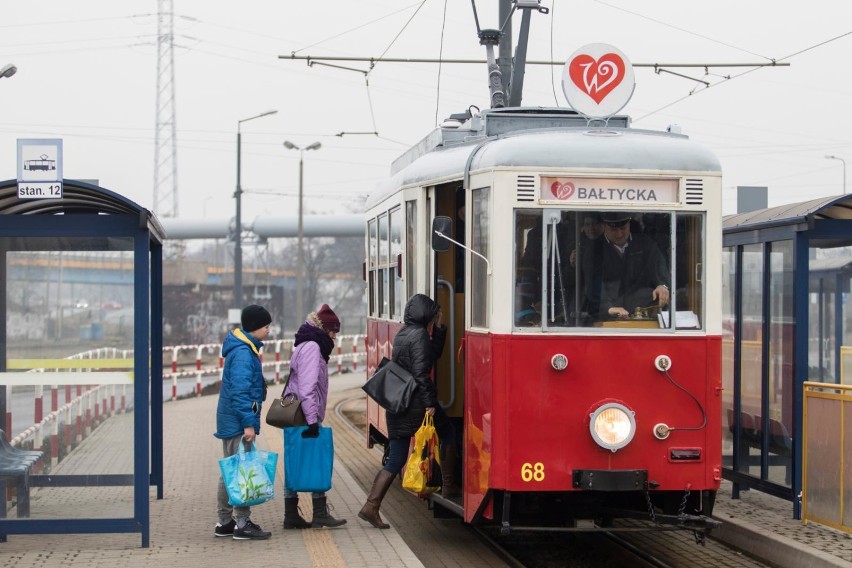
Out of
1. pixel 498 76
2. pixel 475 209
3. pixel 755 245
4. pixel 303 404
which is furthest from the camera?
pixel 498 76

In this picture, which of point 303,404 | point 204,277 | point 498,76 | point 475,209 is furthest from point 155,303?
point 204,277

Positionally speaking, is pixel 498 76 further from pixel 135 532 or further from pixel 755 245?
pixel 135 532

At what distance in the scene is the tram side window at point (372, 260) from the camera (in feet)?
41.2

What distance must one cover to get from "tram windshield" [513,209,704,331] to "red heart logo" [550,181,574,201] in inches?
4.1

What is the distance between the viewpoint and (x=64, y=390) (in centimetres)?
885

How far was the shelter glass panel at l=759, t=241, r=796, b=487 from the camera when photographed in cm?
1018

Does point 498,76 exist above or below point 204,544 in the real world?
above

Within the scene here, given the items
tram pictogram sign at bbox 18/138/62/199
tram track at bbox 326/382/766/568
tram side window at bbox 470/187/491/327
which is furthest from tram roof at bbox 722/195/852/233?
tram pictogram sign at bbox 18/138/62/199

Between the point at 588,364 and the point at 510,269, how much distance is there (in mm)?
779

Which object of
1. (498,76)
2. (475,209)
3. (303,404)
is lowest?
(303,404)

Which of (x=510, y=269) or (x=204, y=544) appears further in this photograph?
(x=204, y=544)

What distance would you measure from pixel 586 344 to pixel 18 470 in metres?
3.83

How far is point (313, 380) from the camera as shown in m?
9.51

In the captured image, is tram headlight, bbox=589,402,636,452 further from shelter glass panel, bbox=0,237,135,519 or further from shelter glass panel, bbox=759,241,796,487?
shelter glass panel, bbox=0,237,135,519
